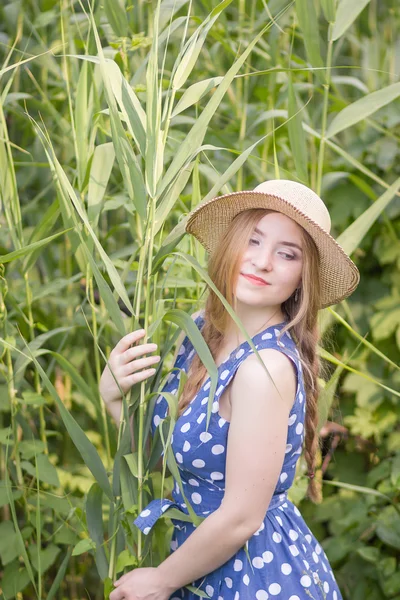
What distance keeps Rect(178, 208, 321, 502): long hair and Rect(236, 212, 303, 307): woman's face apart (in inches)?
0.4

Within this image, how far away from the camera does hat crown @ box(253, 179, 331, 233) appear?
1139 mm

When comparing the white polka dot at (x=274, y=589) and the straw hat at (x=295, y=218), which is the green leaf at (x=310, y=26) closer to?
the straw hat at (x=295, y=218)

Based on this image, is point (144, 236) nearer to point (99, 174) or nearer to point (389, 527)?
point (99, 174)

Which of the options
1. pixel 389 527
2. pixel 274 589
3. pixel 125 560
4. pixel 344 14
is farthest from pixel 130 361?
pixel 389 527

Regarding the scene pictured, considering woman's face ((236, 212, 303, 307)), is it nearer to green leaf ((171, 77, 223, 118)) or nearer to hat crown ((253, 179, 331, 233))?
hat crown ((253, 179, 331, 233))

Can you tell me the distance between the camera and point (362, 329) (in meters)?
2.15

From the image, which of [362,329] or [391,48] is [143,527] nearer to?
[362,329]

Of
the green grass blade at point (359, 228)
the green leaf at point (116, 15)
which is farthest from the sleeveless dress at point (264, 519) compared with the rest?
the green leaf at point (116, 15)

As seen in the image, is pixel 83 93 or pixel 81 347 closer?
pixel 83 93

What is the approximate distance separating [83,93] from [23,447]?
0.65m

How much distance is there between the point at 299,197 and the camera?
1.15m

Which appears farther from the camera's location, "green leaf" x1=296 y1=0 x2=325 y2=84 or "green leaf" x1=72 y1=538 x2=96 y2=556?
"green leaf" x1=296 y1=0 x2=325 y2=84

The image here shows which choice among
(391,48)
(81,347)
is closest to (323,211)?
(81,347)

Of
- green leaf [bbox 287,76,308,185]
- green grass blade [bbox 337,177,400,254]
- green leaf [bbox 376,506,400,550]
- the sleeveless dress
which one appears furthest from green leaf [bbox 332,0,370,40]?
green leaf [bbox 376,506,400,550]
